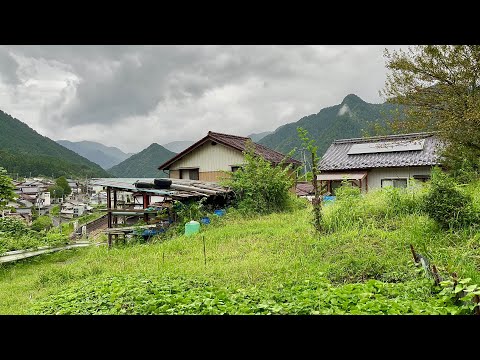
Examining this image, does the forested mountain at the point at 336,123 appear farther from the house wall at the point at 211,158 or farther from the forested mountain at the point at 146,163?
the forested mountain at the point at 146,163

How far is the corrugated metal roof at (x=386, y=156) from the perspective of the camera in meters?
9.90

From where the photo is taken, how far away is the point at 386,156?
1093 cm

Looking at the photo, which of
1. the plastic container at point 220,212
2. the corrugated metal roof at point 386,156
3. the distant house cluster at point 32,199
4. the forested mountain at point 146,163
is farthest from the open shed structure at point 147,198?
the corrugated metal roof at point 386,156

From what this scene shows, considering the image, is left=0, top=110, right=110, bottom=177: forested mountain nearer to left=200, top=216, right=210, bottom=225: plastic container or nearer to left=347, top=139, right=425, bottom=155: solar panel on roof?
left=200, top=216, right=210, bottom=225: plastic container

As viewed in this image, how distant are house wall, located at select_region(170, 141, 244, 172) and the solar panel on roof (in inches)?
162

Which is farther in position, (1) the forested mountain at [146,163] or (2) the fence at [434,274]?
(1) the forested mountain at [146,163]

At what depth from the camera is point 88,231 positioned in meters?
8.33

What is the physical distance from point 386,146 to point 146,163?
8.66 meters

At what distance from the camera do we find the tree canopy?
5.62 metres

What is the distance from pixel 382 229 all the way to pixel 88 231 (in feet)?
22.7

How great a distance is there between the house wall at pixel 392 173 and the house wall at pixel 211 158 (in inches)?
166

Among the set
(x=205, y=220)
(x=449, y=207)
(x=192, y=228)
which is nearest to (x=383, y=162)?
(x=205, y=220)
